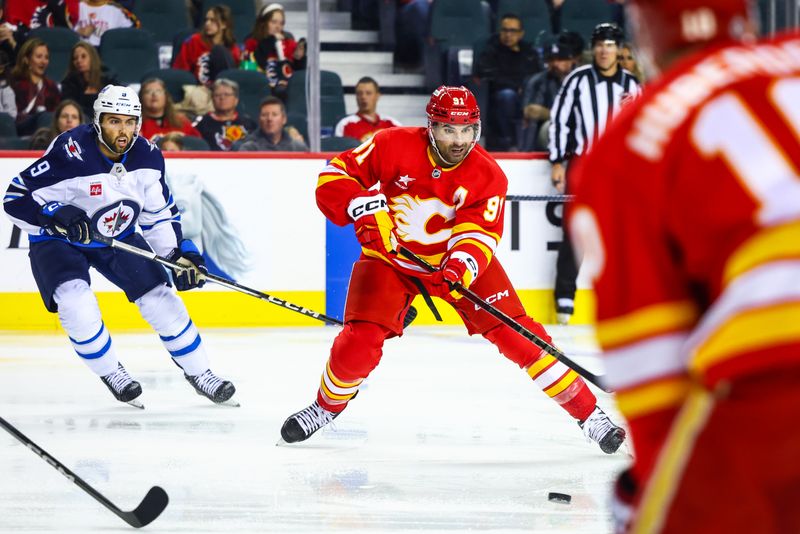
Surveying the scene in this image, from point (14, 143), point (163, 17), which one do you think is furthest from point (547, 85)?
point (14, 143)

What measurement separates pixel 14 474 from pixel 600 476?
1583 millimetres

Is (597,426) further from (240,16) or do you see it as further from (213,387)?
(240,16)

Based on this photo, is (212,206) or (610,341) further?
(212,206)

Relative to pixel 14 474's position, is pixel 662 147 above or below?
above

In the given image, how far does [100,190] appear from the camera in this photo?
4.63 m

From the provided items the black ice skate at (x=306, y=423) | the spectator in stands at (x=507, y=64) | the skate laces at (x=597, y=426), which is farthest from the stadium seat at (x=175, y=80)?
the skate laces at (x=597, y=426)

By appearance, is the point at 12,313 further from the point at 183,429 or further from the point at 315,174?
the point at 183,429

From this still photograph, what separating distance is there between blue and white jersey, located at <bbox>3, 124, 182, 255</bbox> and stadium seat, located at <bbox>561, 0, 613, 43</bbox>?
4107 mm

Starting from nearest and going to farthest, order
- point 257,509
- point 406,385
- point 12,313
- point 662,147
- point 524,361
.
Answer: point 662,147
point 257,509
point 524,361
point 406,385
point 12,313

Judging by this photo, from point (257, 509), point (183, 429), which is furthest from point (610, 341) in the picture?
point (183, 429)

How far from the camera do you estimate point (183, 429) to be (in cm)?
422

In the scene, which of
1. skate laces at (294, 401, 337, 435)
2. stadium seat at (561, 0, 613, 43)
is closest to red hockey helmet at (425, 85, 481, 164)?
skate laces at (294, 401, 337, 435)

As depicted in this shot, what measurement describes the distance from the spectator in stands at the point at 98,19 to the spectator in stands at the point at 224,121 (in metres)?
0.96

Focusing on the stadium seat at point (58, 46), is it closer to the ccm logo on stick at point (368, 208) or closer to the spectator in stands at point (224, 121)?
the spectator in stands at point (224, 121)
